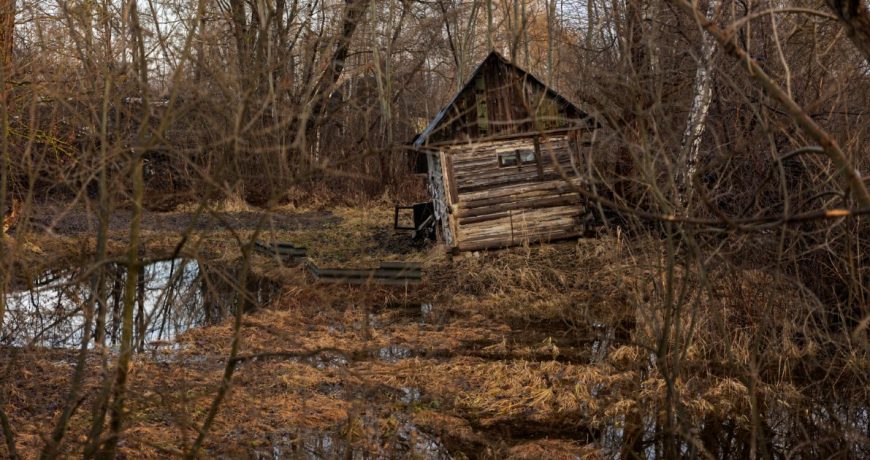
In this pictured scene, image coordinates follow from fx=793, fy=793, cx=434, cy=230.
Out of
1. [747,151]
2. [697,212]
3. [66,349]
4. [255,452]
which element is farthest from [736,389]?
[66,349]

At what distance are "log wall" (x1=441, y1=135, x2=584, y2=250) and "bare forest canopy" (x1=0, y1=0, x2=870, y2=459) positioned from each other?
1139 millimetres

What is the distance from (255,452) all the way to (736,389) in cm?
436

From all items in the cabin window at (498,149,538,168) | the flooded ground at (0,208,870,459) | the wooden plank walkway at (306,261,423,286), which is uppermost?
the cabin window at (498,149,538,168)

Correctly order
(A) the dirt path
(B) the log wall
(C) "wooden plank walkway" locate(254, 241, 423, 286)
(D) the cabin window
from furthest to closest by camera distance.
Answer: (A) the dirt path, (D) the cabin window, (B) the log wall, (C) "wooden plank walkway" locate(254, 241, 423, 286)

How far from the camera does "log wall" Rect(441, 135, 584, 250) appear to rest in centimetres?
1396

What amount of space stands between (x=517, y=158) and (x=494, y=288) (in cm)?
314

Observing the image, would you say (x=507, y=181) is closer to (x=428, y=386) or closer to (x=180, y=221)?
(x=428, y=386)

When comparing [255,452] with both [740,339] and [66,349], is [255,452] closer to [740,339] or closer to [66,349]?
[66,349]

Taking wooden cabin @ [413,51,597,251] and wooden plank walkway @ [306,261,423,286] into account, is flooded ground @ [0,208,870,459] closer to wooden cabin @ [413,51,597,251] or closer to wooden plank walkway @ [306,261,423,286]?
wooden plank walkway @ [306,261,423,286]

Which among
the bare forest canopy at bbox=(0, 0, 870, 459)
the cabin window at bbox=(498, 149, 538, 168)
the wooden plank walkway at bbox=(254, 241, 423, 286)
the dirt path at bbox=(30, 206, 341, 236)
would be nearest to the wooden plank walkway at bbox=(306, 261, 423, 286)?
the wooden plank walkway at bbox=(254, 241, 423, 286)

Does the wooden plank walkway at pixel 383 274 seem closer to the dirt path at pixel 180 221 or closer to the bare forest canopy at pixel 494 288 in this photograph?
the bare forest canopy at pixel 494 288

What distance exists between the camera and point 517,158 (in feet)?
46.4

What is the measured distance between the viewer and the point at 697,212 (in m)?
7.40

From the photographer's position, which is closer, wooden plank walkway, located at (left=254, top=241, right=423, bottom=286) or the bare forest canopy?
the bare forest canopy
